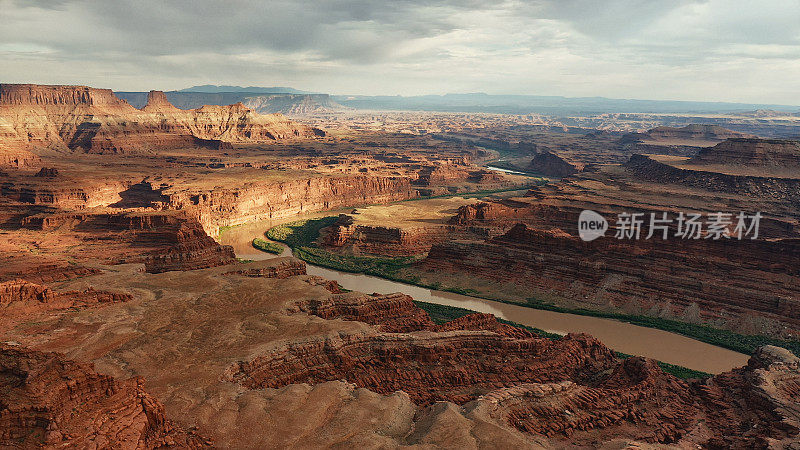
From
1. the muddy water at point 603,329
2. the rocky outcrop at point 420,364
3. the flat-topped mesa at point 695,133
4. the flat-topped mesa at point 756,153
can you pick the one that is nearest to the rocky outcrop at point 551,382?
the rocky outcrop at point 420,364

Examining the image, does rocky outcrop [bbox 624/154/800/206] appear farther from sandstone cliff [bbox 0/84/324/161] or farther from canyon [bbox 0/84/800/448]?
sandstone cliff [bbox 0/84/324/161]

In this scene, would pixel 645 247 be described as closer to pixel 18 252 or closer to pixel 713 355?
pixel 713 355

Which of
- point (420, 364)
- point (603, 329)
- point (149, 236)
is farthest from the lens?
point (149, 236)

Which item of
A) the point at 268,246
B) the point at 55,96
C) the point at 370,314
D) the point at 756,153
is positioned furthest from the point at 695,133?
the point at 55,96

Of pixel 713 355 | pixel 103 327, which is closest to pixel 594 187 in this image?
pixel 713 355

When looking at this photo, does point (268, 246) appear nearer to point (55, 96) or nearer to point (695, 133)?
point (55, 96)

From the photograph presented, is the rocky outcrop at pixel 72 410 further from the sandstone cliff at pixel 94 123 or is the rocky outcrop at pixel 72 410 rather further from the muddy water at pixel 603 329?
the sandstone cliff at pixel 94 123
